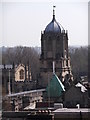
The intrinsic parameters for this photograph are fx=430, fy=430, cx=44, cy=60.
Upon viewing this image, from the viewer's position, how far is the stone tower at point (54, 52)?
54.6 ft

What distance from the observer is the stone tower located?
1664 centimetres

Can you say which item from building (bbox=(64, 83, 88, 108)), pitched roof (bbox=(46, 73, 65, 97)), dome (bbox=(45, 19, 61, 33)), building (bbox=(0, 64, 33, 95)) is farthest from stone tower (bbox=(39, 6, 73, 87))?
building (bbox=(64, 83, 88, 108))

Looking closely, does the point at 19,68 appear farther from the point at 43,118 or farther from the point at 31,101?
the point at 43,118

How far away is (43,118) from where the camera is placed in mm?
6426

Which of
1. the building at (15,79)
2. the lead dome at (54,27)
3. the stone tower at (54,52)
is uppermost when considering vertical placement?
the lead dome at (54,27)

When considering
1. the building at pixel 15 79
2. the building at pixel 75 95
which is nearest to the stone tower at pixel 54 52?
the building at pixel 15 79

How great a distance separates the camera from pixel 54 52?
16.8 m

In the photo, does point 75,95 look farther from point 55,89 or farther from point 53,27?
point 53,27

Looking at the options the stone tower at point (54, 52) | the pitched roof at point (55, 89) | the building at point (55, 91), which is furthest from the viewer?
the stone tower at point (54, 52)

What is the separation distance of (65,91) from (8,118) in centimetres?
455

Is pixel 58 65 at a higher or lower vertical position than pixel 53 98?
higher

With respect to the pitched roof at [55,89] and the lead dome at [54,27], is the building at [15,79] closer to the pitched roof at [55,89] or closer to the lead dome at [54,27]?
the lead dome at [54,27]

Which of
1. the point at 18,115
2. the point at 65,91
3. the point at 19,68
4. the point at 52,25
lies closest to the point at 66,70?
the point at 52,25

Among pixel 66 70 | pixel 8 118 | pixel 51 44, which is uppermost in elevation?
pixel 51 44
